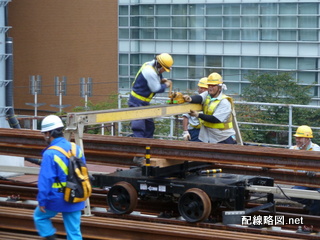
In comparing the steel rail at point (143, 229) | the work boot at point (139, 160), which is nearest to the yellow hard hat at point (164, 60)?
the work boot at point (139, 160)

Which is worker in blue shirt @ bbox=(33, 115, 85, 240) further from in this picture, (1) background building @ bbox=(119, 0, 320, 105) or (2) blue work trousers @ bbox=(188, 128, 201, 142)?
(1) background building @ bbox=(119, 0, 320, 105)

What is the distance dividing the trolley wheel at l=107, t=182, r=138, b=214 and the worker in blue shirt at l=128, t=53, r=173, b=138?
1780 mm

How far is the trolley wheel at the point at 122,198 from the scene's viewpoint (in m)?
10.1

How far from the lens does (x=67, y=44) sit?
168 feet

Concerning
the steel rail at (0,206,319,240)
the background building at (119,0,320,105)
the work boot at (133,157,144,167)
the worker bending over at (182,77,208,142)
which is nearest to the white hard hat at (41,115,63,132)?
the steel rail at (0,206,319,240)

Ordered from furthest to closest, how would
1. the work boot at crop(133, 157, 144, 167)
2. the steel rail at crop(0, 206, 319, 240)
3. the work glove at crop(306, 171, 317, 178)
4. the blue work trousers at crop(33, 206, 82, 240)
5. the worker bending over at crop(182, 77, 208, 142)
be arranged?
the worker bending over at crop(182, 77, 208, 142) < the work boot at crop(133, 157, 144, 167) < the work glove at crop(306, 171, 317, 178) < the steel rail at crop(0, 206, 319, 240) < the blue work trousers at crop(33, 206, 82, 240)

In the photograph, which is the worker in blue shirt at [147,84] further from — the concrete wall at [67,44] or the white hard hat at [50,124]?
the concrete wall at [67,44]

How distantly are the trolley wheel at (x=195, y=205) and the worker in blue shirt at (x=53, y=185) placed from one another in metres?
1.66

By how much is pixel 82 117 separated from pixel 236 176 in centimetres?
237

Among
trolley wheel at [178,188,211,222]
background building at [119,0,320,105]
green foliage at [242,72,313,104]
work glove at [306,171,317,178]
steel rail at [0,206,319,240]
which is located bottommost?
steel rail at [0,206,319,240]

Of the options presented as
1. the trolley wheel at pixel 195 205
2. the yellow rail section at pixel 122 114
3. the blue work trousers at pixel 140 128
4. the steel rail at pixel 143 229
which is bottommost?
the steel rail at pixel 143 229

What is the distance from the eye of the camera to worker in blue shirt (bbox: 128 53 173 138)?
11469mm

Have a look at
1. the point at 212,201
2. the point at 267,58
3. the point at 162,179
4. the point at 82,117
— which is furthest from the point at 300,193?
the point at 267,58

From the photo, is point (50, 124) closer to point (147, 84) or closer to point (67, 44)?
point (147, 84)
